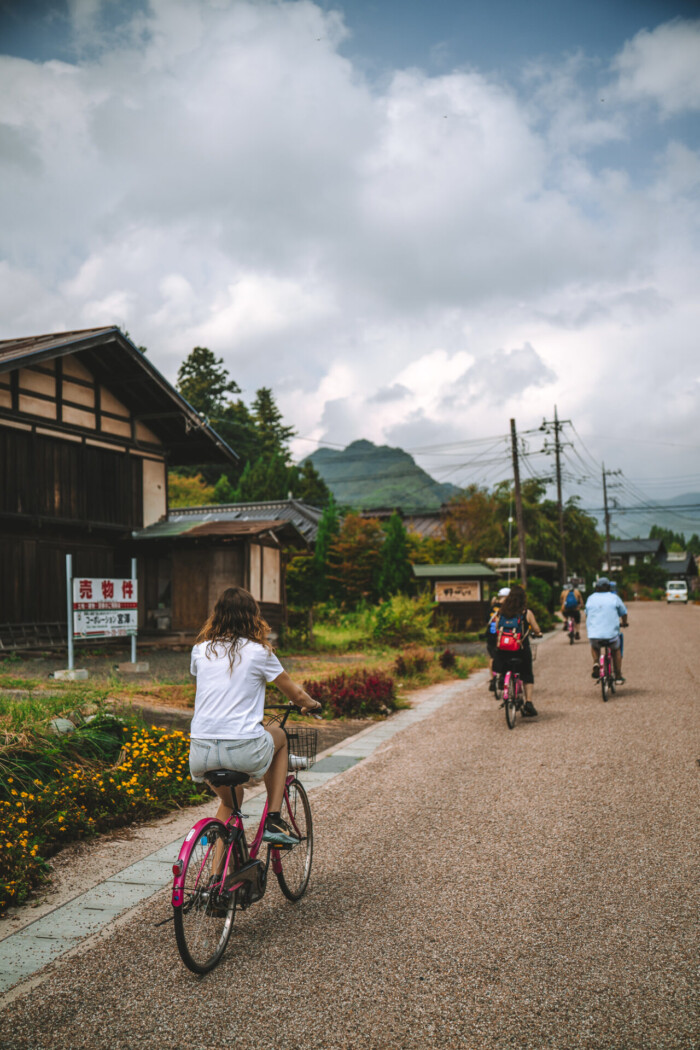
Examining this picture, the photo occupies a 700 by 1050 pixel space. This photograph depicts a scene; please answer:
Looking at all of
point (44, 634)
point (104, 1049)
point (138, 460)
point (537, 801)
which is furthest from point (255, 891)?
point (138, 460)

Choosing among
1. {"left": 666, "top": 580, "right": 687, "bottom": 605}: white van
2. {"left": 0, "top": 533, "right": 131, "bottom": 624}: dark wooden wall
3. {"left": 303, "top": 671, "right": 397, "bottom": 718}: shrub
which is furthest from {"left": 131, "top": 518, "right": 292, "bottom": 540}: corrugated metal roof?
{"left": 666, "top": 580, "right": 687, "bottom": 605}: white van

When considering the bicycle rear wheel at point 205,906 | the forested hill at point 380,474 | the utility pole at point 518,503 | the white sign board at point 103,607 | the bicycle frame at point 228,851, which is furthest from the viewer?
the forested hill at point 380,474

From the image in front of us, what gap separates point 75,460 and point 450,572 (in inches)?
551

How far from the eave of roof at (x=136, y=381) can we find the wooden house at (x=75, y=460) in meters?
0.03

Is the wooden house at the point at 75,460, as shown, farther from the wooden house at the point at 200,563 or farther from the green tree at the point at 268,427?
the green tree at the point at 268,427

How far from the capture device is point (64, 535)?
1900cm

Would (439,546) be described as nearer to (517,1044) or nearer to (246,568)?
(246,568)

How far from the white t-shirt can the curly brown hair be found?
3 centimetres

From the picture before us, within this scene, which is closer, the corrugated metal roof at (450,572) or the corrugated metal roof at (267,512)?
the corrugated metal roof at (450,572)

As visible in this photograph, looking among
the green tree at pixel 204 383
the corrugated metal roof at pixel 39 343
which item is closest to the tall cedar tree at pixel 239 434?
the green tree at pixel 204 383

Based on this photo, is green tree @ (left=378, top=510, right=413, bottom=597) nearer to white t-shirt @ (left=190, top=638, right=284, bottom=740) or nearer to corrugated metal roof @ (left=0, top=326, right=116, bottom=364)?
corrugated metal roof @ (left=0, top=326, right=116, bottom=364)

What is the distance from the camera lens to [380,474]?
397 ft

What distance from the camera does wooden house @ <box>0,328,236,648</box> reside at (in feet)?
56.6

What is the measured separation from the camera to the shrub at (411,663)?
16516 mm
